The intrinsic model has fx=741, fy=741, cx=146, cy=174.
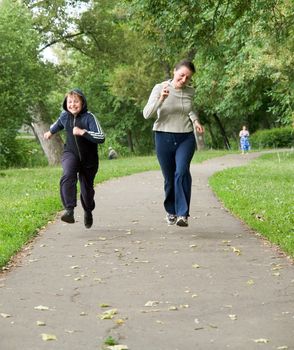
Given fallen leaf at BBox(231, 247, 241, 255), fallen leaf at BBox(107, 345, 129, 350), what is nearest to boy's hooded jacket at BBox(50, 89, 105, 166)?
fallen leaf at BBox(231, 247, 241, 255)

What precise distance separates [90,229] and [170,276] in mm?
3455

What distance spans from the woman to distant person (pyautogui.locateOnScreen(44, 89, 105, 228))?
78 cm

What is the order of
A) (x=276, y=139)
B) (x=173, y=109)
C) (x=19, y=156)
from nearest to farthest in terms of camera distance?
(x=173, y=109), (x=19, y=156), (x=276, y=139)

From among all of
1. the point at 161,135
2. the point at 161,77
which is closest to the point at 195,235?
the point at 161,135

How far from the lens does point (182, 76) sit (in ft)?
31.1

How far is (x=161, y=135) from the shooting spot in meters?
9.88

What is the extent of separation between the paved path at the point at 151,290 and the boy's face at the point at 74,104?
1.64m

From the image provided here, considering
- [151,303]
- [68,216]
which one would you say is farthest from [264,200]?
[151,303]

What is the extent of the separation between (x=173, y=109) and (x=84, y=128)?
1.19m

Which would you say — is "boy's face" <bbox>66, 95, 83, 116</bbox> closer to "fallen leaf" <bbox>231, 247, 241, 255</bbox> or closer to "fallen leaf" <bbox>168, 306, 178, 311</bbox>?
"fallen leaf" <bbox>231, 247, 241, 255</bbox>

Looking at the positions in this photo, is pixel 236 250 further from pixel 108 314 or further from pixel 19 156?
pixel 19 156

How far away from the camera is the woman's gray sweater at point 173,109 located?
31.4 ft

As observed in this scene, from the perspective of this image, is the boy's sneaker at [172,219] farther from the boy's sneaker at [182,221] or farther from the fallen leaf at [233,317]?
the fallen leaf at [233,317]

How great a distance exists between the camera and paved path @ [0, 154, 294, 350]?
4.96 metres
